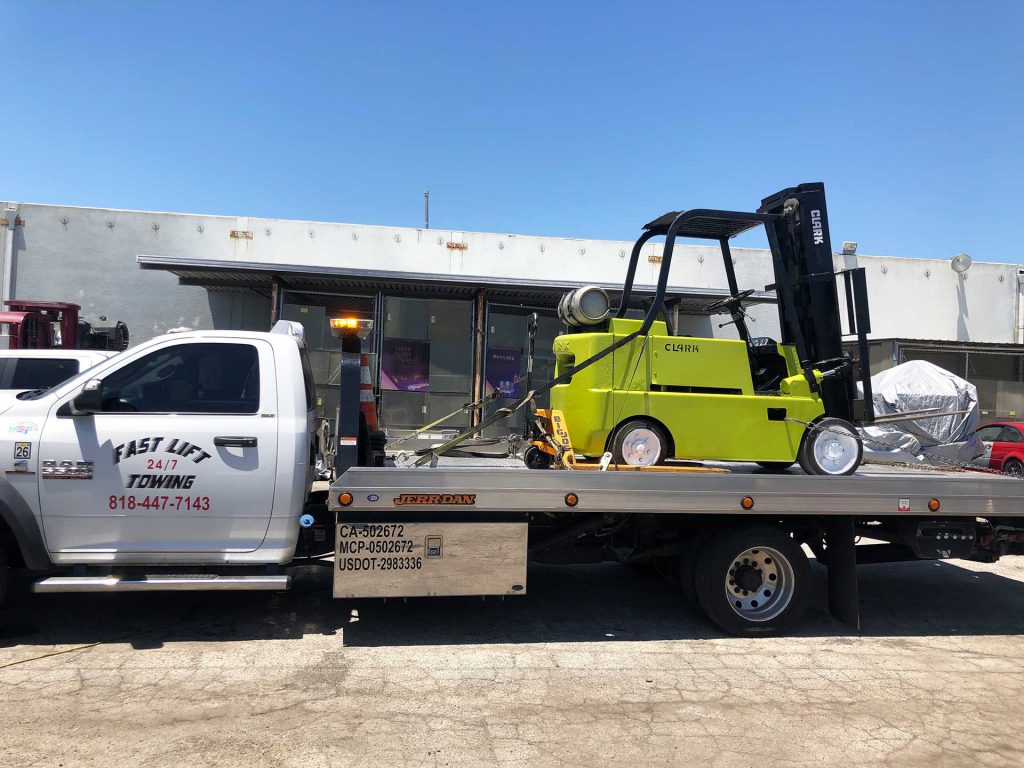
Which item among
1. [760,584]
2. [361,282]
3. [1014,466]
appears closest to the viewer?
[760,584]

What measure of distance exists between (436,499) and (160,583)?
5.90ft

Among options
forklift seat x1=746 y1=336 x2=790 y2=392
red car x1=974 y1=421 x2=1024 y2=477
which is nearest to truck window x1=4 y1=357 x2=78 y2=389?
forklift seat x1=746 y1=336 x2=790 y2=392

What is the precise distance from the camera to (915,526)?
5.41 m

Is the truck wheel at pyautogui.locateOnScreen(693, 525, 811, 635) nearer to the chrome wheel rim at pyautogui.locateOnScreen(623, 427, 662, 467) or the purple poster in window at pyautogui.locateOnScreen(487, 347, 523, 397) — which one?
the chrome wheel rim at pyautogui.locateOnScreen(623, 427, 662, 467)

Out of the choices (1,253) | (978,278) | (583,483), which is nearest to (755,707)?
(583,483)

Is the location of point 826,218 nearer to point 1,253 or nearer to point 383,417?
point 383,417

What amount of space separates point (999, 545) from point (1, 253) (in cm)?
1796

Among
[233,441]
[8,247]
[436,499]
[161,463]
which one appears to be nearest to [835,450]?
[436,499]

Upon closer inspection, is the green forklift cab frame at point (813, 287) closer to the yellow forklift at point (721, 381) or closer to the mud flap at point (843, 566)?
the yellow forklift at point (721, 381)

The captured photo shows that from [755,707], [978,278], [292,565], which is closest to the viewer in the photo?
[755,707]

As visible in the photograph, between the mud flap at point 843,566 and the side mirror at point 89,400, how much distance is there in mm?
5241

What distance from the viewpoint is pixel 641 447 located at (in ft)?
17.9

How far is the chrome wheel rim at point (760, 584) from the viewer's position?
524cm

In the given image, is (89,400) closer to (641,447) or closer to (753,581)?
(641,447)
